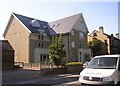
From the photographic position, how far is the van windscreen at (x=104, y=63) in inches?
410

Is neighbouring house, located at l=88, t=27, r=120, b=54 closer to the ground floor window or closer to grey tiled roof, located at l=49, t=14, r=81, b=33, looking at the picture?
grey tiled roof, located at l=49, t=14, r=81, b=33

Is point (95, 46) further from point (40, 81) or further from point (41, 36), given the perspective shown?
point (40, 81)

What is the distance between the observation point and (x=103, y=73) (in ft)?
31.0

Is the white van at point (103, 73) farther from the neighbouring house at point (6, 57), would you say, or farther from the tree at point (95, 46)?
the tree at point (95, 46)

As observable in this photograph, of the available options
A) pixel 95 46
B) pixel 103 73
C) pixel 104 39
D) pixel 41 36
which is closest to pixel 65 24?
pixel 41 36

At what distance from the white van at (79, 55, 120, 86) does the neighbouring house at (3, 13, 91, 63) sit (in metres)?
30.2

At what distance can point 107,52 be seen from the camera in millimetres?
61125

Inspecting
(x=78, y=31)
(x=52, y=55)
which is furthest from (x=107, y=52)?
(x=52, y=55)

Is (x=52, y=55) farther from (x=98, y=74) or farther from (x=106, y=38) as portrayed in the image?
(x=106, y=38)

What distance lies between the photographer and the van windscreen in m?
10.4

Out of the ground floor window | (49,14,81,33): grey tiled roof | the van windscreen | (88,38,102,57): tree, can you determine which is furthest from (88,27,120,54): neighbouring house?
the van windscreen

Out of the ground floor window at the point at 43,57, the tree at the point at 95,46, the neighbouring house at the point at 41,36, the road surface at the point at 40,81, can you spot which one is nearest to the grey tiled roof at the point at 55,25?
the neighbouring house at the point at 41,36

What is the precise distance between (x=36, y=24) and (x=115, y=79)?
35309 millimetres

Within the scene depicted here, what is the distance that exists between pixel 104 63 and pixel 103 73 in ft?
4.68
